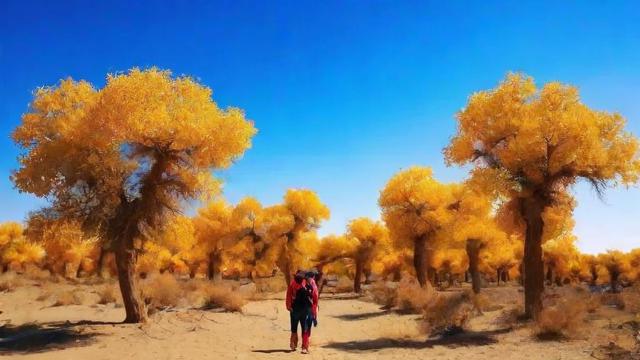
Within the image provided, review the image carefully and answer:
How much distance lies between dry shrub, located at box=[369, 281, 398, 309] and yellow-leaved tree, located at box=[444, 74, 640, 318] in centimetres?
1218

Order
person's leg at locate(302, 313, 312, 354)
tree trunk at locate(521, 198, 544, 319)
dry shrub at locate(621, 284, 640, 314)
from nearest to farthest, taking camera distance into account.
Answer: person's leg at locate(302, 313, 312, 354)
tree trunk at locate(521, 198, 544, 319)
dry shrub at locate(621, 284, 640, 314)

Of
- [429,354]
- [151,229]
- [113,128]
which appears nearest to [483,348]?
[429,354]

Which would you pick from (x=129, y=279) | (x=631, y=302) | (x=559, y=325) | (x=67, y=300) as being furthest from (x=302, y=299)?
(x=67, y=300)

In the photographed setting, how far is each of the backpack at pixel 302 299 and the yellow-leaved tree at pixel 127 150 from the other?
588 cm

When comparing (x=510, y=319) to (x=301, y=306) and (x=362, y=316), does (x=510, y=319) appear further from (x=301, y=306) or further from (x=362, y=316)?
(x=362, y=316)

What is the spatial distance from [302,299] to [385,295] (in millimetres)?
18324

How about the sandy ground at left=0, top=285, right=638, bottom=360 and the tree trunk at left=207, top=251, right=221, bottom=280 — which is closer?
the sandy ground at left=0, top=285, right=638, bottom=360

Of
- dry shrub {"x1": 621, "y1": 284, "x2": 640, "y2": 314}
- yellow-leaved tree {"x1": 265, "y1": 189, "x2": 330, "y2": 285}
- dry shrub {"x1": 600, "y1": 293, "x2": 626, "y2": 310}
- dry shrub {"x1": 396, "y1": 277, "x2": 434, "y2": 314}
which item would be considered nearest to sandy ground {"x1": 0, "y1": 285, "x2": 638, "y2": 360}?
dry shrub {"x1": 621, "y1": 284, "x2": 640, "y2": 314}

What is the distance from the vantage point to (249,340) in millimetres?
15961

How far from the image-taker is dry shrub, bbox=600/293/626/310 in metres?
23.9

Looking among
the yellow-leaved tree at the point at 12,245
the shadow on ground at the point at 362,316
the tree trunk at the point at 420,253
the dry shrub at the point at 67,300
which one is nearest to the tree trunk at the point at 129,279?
the dry shrub at the point at 67,300

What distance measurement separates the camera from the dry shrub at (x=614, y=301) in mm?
23941

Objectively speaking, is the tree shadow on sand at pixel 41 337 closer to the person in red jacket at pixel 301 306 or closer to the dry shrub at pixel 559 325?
the person in red jacket at pixel 301 306

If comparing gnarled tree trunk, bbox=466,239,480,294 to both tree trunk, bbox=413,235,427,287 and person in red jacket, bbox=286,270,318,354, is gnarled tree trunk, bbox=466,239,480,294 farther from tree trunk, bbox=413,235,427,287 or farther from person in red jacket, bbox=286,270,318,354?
person in red jacket, bbox=286,270,318,354
